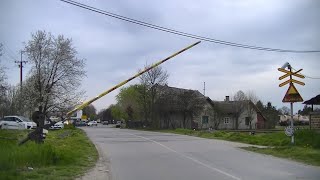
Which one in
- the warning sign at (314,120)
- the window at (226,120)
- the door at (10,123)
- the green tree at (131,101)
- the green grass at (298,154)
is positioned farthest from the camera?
the green tree at (131,101)

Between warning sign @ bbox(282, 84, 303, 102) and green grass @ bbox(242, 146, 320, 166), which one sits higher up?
warning sign @ bbox(282, 84, 303, 102)

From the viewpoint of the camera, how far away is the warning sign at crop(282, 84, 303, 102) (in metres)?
23.7

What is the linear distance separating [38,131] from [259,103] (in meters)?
92.4

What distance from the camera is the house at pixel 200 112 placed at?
75250 mm

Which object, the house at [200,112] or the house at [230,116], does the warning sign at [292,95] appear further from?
the house at [230,116]

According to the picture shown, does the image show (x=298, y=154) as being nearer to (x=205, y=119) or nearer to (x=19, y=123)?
(x=19, y=123)

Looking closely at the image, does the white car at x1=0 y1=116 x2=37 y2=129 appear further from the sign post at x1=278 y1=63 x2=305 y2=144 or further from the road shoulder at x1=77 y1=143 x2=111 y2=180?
the road shoulder at x1=77 y1=143 x2=111 y2=180

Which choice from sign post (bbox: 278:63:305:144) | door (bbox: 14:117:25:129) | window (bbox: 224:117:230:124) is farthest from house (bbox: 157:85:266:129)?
sign post (bbox: 278:63:305:144)

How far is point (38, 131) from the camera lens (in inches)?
711

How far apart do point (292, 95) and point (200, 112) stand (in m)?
54.1

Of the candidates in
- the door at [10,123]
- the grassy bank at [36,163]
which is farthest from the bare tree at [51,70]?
the grassy bank at [36,163]

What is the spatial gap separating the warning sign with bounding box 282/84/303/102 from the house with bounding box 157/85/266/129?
5042 centimetres

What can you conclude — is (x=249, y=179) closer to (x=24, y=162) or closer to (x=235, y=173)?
(x=235, y=173)

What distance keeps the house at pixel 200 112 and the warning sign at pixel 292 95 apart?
50.4 m
